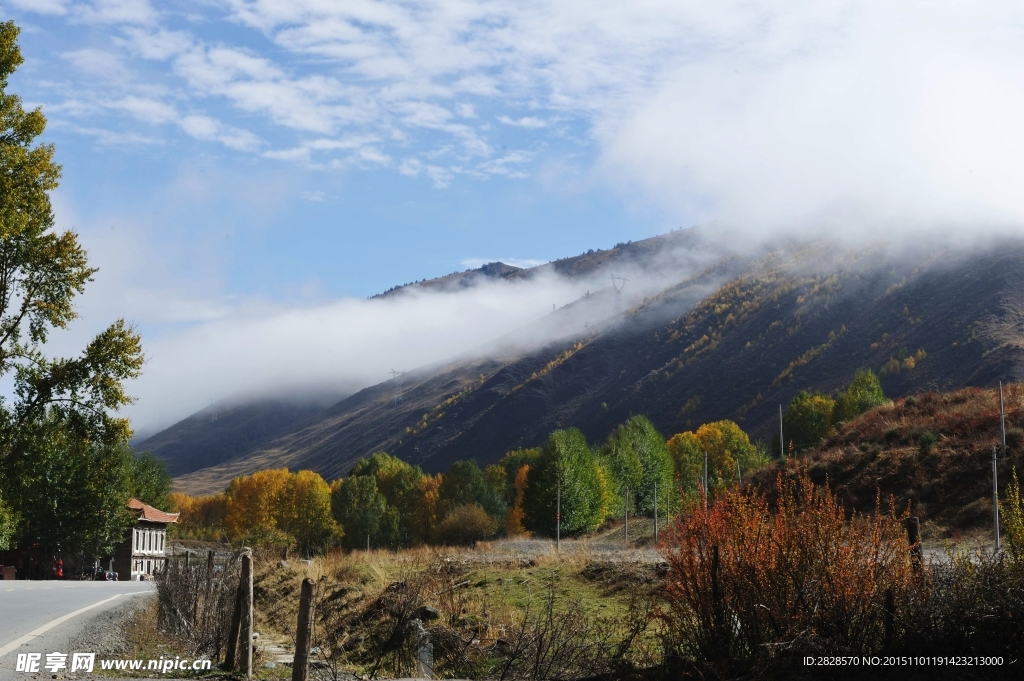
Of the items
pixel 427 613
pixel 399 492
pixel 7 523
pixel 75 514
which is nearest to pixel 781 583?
pixel 427 613

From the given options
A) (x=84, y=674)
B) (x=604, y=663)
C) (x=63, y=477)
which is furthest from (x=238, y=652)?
(x=63, y=477)

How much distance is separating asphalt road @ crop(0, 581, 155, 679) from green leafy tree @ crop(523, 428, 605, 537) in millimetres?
52382

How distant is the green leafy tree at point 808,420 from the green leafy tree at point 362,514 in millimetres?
47799

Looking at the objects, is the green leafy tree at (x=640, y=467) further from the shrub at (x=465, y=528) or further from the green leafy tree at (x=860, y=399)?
the green leafy tree at (x=860, y=399)

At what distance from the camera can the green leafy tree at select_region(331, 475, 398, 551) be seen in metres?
117

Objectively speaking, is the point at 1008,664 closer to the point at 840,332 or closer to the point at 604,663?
the point at 604,663

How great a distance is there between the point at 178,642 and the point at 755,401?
551 feet

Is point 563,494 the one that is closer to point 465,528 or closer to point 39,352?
point 465,528

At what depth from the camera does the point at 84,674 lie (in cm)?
1250

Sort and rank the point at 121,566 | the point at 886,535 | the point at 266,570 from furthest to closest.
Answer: the point at 121,566
the point at 266,570
the point at 886,535

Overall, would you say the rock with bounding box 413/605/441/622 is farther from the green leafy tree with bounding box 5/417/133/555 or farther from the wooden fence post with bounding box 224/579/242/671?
the green leafy tree with bounding box 5/417/133/555

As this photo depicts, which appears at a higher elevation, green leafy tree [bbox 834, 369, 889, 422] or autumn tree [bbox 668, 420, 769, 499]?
green leafy tree [bbox 834, 369, 889, 422]

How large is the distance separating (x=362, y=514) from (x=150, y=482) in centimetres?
3082

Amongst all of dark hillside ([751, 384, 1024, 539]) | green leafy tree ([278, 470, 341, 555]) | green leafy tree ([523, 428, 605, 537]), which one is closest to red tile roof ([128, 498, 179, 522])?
green leafy tree ([278, 470, 341, 555])
